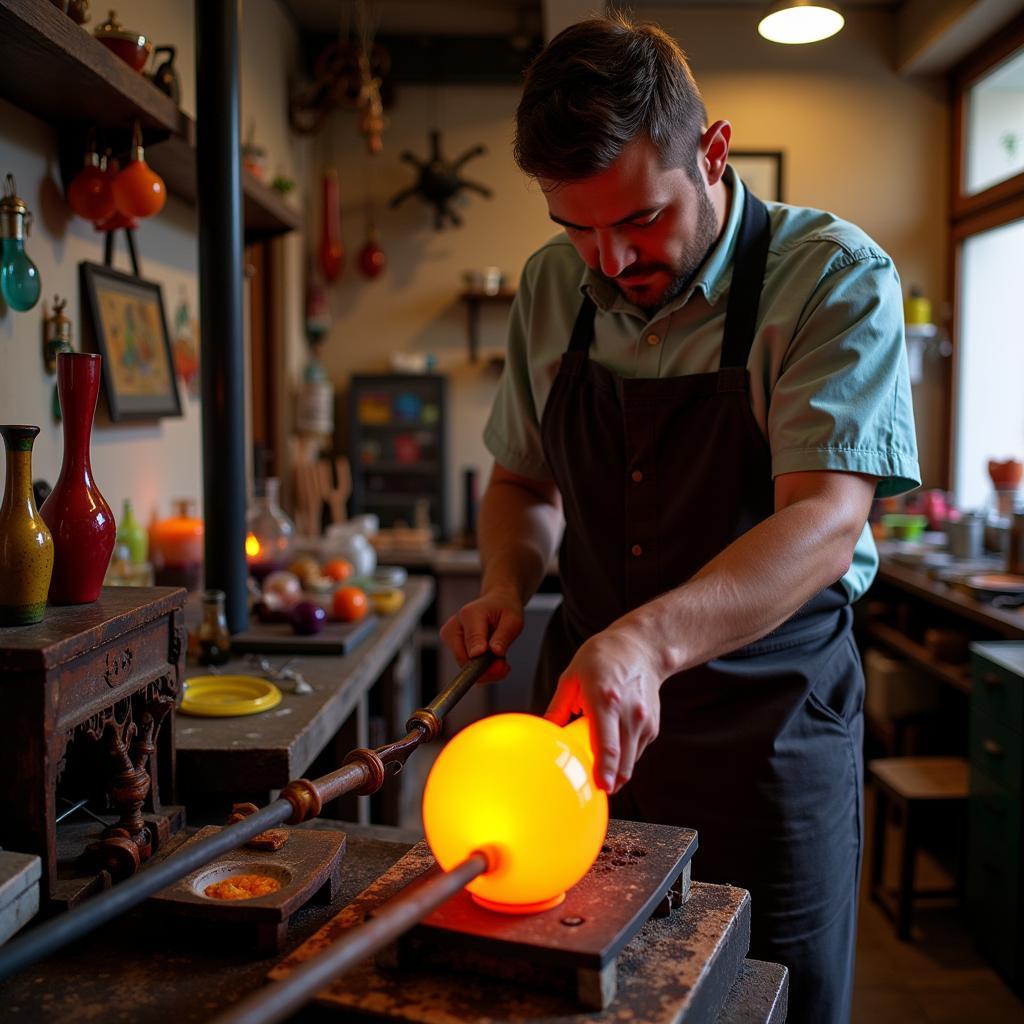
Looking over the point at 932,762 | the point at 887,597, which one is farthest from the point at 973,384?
the point at 932,762

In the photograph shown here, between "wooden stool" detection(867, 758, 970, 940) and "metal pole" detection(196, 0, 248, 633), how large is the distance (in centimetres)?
206

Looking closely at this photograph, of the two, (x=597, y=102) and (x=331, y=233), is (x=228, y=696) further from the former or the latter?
(x=331, y=233)

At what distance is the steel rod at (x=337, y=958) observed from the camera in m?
0.67

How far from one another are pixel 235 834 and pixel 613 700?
0.35 m

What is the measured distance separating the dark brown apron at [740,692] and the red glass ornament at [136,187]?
1.10 meters

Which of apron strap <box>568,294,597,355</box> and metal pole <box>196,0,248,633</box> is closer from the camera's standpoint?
apron strap <box>568,294,597,355</box>

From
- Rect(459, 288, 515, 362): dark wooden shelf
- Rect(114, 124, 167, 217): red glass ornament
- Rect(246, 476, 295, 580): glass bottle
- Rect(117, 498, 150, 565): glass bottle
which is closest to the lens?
Rect(114, 124, 167, 217): red glass ornament

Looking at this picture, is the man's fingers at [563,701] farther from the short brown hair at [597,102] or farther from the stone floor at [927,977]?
the stone floor at [927,977]

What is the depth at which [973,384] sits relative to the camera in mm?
5051

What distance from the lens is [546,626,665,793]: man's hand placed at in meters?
0.97

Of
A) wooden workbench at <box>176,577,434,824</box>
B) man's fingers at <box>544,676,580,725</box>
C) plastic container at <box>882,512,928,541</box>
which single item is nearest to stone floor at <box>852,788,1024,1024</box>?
wooden workbench at <box>176,577,434,824</box>

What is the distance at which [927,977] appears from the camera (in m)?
2.90

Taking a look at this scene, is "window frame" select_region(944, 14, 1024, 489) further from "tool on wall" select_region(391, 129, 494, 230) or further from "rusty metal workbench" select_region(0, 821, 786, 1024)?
"rusty metal workbench" select_region(0, 821, 786, 1024)

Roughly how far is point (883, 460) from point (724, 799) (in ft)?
1.80
